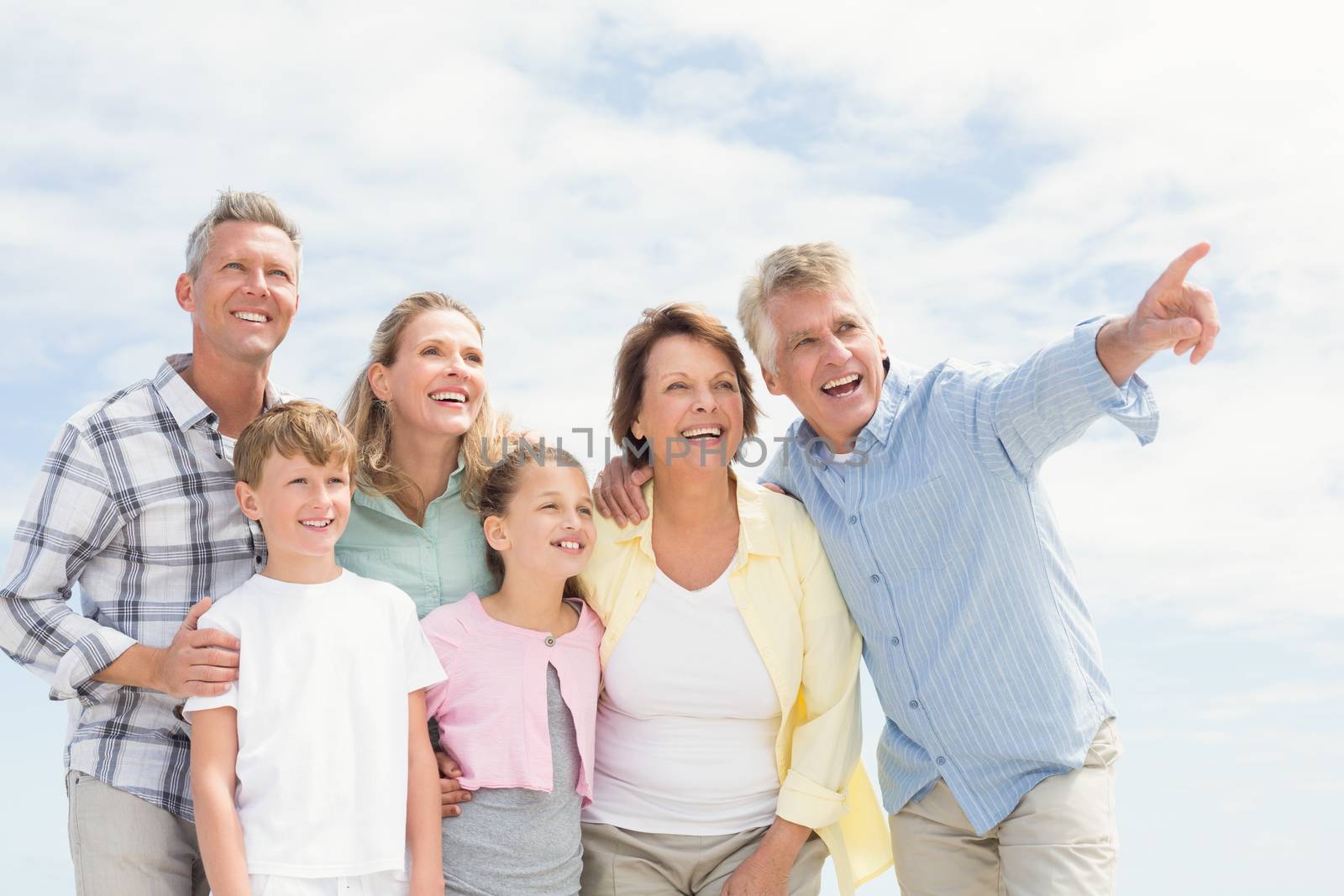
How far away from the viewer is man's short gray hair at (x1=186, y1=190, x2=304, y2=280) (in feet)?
15.2

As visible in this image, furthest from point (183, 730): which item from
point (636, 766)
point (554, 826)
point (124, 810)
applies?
point (636, 766)

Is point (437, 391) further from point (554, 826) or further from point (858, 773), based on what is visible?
point (858, 773)

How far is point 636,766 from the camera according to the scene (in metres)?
4.09

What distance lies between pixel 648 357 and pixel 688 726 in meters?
1.54

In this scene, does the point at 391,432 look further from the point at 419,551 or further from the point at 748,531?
the point at 748,531

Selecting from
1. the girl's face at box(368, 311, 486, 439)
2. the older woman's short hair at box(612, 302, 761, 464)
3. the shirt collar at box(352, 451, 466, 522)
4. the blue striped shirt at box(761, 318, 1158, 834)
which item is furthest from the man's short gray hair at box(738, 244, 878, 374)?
the shirt collar at box(352, 451, 466, 522)

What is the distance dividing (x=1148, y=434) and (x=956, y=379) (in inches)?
30.7

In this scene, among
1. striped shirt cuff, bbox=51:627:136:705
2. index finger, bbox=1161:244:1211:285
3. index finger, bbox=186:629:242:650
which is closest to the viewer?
index finger, bbox=1161:244:1211:285

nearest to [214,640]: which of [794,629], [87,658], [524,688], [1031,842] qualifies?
[87,658]

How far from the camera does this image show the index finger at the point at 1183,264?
3326mm

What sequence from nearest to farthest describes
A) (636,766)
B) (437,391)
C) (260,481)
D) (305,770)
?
(305,770)
(260,481)
(636,766)
(437,391)

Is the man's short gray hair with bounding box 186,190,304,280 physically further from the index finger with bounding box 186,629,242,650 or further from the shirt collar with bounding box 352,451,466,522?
the index finger with bounding box 186,629,242,650

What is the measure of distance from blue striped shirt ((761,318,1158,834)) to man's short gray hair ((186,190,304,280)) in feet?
9.16

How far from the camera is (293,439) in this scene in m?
3.77
